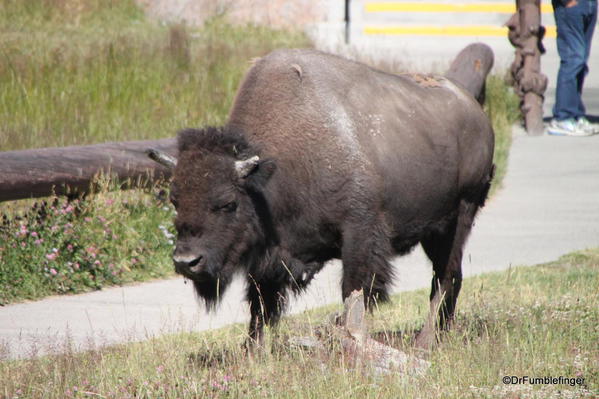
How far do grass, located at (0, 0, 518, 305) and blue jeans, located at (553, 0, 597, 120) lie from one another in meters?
1.05

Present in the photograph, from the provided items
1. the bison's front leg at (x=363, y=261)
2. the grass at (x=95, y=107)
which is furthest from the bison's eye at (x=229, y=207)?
the grass at (x=95, y=107)

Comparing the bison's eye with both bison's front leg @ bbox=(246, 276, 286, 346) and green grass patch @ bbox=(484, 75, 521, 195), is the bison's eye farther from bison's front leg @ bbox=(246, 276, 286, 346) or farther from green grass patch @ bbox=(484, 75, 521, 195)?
green grass patch @ bbox=(484, 75, 521, 195)

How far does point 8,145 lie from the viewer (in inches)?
428

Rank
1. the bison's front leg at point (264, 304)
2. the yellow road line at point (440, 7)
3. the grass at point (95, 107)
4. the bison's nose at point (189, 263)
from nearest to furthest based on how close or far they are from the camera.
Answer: the bison's nose at point (189, 263), the bison's front leg at point (264, 304), the grass at point (95, 107), the yellow road line at point (440, 7)

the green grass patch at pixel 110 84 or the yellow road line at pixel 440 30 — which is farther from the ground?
the green grass patch at pixel 110 84

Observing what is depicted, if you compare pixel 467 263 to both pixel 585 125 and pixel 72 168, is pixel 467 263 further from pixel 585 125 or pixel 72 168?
pixel 585 125

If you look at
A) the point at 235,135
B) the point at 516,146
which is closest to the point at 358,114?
the point at 235,135

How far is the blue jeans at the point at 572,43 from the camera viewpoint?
46.8ft

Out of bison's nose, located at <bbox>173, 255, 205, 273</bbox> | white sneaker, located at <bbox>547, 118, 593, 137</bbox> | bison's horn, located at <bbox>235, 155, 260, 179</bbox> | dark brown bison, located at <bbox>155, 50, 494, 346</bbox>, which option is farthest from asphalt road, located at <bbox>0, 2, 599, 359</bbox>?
bison's horn, located at <bbox>235, 155, 260, 179</bbox>

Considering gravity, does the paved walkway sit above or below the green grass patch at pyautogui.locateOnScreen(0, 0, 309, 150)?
below

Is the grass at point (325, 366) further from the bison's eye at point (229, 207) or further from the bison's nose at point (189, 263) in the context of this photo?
the bison's eye at point (229, 207)

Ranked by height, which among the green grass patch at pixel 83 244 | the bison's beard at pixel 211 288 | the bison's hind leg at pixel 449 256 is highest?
the bison's beard at pixel 211 288

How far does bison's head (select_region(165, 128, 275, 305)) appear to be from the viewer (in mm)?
5625

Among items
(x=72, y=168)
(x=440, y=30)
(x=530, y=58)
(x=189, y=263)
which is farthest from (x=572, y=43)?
(x=189, y=263)
